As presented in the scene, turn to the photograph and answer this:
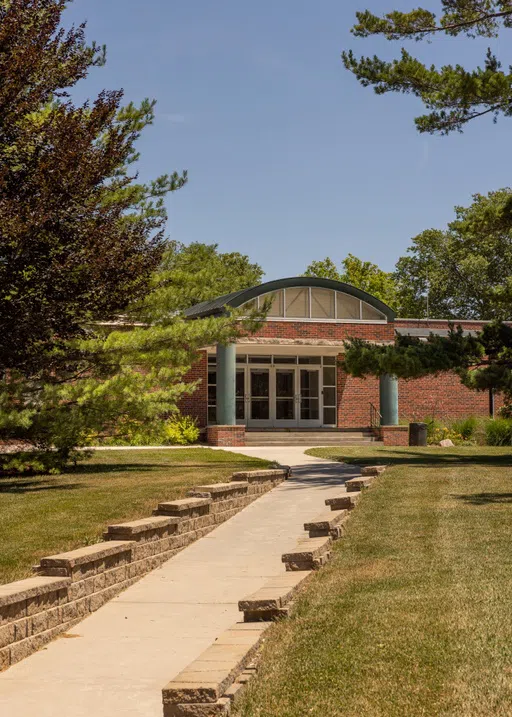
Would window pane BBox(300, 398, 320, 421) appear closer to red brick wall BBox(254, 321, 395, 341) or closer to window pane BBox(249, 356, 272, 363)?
window pane BBox(249, 356, 272, 363)

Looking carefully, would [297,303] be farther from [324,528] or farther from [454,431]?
[324,528]

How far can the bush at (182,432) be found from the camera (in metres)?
30.9

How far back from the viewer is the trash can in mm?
31419

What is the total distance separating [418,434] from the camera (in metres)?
31.4

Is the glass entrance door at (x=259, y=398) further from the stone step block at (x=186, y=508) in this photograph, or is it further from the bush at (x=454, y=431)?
the stone step block at (x=186, y=508)

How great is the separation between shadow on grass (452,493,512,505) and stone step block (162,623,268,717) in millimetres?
7740

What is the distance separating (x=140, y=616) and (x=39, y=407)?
8.84 m

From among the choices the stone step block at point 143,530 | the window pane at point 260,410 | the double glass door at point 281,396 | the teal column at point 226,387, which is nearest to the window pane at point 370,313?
the double glass door at point 281,396

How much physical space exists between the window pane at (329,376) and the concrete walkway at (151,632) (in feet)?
72.3

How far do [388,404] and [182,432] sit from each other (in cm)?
719

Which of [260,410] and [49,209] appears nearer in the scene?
[49,209]

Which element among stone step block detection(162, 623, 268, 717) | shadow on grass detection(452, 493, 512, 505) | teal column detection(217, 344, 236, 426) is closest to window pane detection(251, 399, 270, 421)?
teal column detection(217, 344, 236, 426)

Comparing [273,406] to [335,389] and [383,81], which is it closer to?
[335,389]

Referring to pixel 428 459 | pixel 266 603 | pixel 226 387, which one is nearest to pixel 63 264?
pixel 266 603
